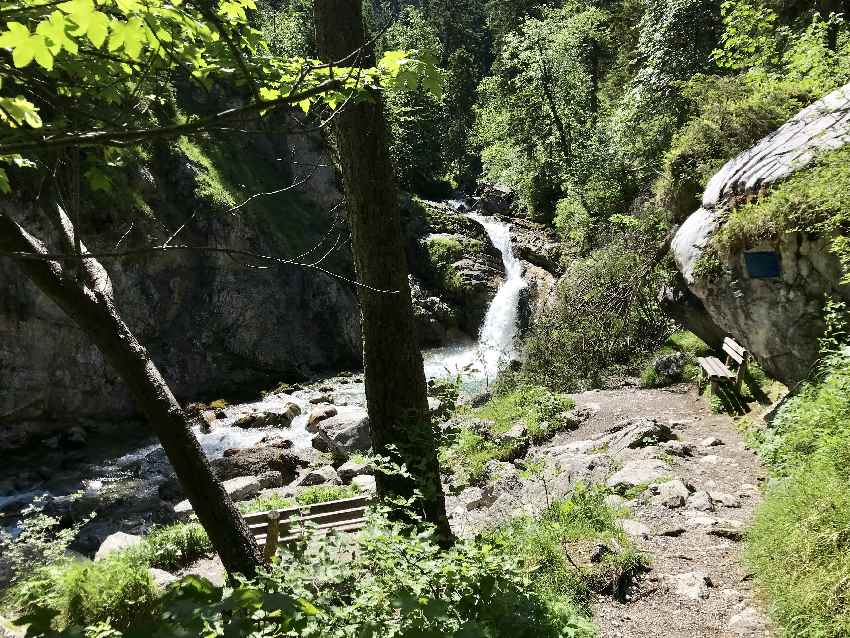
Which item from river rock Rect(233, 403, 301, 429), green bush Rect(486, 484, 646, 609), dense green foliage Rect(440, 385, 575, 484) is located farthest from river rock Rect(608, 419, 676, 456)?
river rock Rect(233, 403, 301, 429)

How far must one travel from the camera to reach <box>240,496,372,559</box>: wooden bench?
20.0 ft

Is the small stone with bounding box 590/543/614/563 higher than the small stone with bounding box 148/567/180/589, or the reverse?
the small stone with bounding box 590/543/614/563

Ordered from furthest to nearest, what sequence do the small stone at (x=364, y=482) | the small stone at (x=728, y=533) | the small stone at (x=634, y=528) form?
the small stone at (x=364, y=482)
the small stone at (x=634, y=528)
the small stone at (x=728, y=533)

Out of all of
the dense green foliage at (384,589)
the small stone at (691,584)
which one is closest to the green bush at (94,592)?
the dense green foliage at (384,589)

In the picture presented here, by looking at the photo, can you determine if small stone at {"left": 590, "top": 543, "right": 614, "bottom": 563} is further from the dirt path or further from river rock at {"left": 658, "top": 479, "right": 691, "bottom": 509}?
river rock at {"left": 658, "top": 479, "right": 691, "bottom": 509}

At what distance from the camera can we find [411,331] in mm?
4469

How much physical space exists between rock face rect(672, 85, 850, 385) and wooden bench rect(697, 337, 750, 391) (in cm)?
36

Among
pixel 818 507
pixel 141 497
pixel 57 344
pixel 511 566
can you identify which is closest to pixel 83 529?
pixel 141 497

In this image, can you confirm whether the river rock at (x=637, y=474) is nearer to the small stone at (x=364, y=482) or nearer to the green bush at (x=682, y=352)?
the small stone at (x=364, y=482)

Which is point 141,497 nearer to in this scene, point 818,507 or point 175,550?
point 175,550

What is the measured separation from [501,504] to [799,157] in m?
5.65

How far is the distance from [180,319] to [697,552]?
18.8m

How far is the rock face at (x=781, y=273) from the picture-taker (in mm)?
6773

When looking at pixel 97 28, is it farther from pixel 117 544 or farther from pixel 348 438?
pixel 348 438
